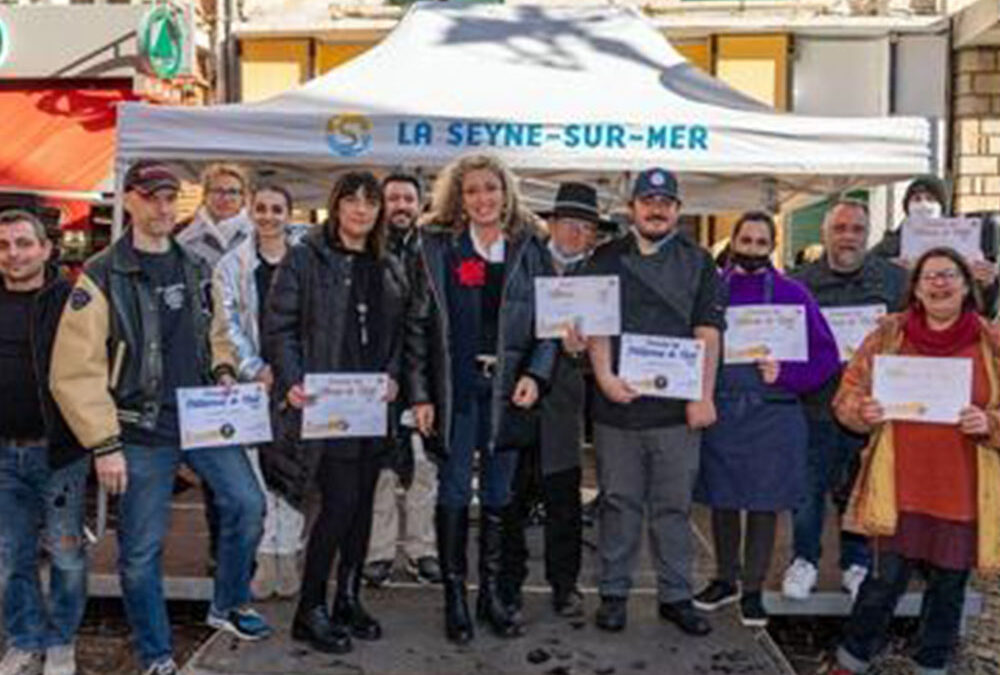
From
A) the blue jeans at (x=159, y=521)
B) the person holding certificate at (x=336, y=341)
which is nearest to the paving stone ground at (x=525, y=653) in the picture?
the person holding certificate at (x=336, y=341)

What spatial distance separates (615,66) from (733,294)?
3.01 m

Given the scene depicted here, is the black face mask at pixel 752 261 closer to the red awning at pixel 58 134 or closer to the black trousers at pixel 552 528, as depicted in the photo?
the black trousers at pixel 552 528

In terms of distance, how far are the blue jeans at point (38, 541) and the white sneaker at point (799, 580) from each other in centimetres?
309

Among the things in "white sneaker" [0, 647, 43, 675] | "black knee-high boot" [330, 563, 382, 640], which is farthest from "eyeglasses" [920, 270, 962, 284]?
"white sneaker" [0, 647, 43, 675]

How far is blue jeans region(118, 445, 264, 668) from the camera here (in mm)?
4566

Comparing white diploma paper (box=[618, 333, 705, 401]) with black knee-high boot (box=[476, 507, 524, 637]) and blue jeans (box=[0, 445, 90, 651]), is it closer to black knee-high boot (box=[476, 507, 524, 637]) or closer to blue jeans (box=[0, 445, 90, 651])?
black knee-high boot (box=[476, 507, 524, 637])

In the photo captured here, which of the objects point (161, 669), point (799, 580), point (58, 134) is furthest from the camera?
point (58, 134)

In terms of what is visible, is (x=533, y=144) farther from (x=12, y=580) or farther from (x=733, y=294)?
(x=12, y=580)

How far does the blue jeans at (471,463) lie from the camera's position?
16.0 ft

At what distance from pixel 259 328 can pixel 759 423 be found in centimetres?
222

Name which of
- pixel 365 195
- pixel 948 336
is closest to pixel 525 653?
pixel 365 195

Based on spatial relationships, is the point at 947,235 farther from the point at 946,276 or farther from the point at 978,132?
the point at 978,132

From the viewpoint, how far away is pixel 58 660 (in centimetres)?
479

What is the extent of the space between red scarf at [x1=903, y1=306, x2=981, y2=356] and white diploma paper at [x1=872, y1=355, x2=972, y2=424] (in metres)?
0.06
